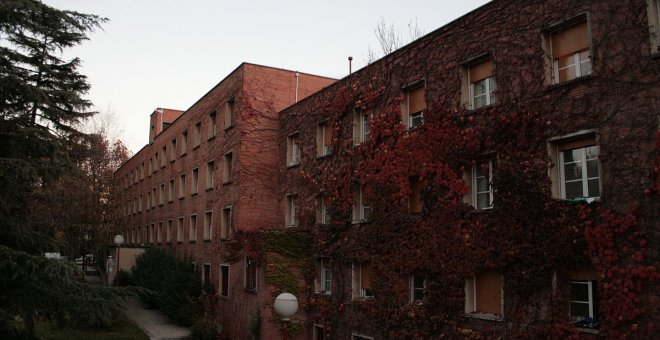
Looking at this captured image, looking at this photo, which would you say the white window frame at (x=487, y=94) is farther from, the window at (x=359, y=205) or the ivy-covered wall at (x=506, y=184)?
the window at (x=359, y=205)

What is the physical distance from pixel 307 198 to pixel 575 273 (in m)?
11.6

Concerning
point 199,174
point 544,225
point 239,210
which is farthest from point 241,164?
point 544,225

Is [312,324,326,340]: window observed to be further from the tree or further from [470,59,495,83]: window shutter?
[470,59,495,83]: window shutter

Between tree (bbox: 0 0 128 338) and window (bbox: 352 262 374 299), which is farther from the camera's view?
window (bbox: 352 262 374 299)

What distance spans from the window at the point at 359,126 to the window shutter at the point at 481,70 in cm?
483

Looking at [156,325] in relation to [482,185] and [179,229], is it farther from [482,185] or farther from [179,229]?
[482,185]

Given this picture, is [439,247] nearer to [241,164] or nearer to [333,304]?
[333,304]

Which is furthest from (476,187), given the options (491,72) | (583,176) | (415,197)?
(583,176)

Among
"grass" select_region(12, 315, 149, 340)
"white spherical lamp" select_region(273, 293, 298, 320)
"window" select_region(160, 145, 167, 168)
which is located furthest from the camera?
"window" select_region(160, 145, 167, 168)

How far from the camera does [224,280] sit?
25656mm

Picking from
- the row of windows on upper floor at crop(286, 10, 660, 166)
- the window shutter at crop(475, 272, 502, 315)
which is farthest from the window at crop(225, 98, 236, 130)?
the window shutter at crop(475, 272, 502, 315)

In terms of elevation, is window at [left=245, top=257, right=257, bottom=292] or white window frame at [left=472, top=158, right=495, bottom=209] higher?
white window frame at [left=472, top=158, right=495, bottom=209]

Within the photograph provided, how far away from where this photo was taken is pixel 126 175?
5309cm

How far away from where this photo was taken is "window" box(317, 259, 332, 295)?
19.4 m
